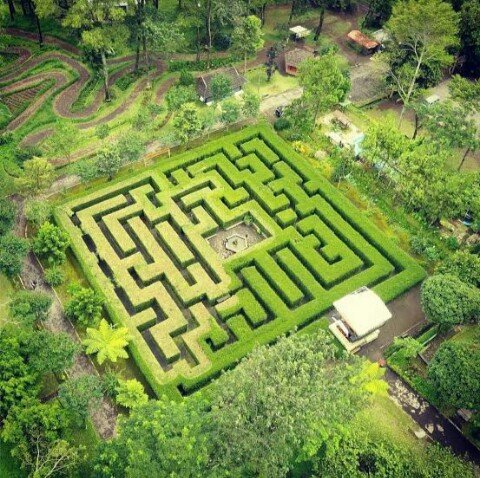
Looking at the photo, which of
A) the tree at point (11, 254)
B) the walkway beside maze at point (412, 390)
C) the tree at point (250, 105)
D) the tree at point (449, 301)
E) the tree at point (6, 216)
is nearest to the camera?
the walkway beside maze at point (412, 390)

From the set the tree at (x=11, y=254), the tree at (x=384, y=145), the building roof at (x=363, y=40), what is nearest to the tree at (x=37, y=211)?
the tree at (x=11, y=254)

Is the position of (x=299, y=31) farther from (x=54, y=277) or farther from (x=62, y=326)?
(x=62, y=326)

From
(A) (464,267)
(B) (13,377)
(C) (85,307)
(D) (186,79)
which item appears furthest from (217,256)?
(D) (186,79)

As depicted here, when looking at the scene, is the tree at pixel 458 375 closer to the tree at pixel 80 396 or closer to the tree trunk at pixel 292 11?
the tree at pixel 80 396

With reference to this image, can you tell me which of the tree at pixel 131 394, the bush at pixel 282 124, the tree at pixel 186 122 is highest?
the tree at pixel 186 122

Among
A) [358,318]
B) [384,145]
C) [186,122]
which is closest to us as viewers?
[358,318]

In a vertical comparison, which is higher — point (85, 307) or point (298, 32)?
point (298, 32)

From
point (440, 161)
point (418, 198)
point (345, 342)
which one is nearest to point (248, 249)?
point (345, 342)

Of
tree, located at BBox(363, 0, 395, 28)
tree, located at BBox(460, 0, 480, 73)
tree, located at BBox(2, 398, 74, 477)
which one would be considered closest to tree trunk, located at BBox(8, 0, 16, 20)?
tree, located at BBox(363, 0, 395, 28)
